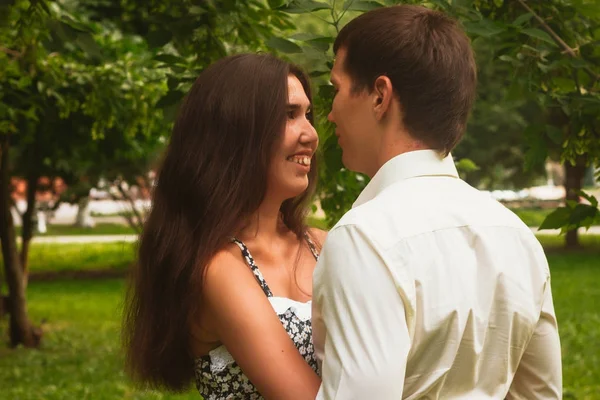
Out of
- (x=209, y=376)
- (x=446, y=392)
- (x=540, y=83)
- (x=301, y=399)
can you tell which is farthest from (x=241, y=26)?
(x=446, y=392)

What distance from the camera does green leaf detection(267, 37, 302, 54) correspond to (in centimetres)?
314

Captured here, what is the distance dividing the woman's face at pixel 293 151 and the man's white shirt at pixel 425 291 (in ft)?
2.11

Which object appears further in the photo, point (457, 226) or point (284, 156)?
point (284, 156)

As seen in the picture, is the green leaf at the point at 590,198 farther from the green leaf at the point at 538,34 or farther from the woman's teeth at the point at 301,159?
the woman's teeth at the point at 301,159

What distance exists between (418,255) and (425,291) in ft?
0.21

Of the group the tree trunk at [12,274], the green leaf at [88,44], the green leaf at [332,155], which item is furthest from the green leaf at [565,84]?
the tree trunk at [12,274]

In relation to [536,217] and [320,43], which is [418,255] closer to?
[320,43]

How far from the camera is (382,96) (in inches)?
70.3

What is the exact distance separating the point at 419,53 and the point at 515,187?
22.9 metres

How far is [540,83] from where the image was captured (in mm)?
3385

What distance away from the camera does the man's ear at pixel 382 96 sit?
1771 millimetres

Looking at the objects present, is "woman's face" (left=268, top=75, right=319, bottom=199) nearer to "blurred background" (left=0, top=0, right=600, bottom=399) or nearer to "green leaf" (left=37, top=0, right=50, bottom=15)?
"blurred background" (left=0, top=0, right=600, bottom=399)

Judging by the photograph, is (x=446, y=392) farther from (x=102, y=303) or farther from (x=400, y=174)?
(x=102, y=303)

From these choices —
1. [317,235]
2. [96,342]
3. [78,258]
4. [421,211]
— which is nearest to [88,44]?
[317,235]
